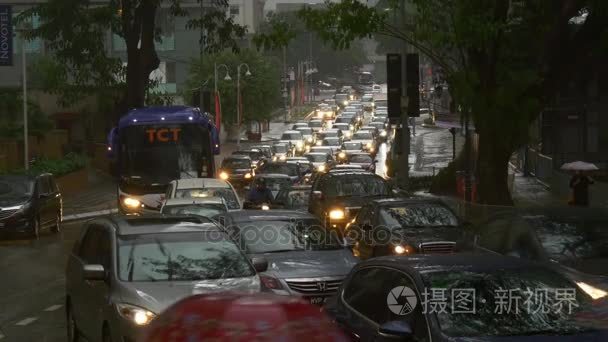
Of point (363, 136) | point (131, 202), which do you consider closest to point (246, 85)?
point (363, 136)

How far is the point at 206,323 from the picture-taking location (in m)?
7.27

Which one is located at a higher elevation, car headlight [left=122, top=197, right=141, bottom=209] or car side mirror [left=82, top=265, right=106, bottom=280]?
car side mirror [left=82, top=265, right=106, bottom=280]

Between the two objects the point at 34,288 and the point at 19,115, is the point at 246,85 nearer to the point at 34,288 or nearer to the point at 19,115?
the point at 19,115

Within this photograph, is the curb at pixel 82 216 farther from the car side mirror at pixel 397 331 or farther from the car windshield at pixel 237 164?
the car side mirror at pixel 397 331

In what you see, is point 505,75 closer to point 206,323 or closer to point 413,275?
point 413,275

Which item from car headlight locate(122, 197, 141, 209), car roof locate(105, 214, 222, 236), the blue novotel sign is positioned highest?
the blue novotel sign

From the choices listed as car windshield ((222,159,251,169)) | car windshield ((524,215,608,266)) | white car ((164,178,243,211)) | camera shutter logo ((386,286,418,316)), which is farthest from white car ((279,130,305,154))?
camera shutter logo ((386,286,418,316))

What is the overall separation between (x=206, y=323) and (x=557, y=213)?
8355mm

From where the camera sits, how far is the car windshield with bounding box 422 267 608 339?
344 inches

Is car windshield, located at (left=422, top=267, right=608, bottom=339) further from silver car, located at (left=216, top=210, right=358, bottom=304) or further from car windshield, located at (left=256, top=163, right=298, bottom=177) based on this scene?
car windshield, located at (left=256, top=163, right=298, bottom=177)

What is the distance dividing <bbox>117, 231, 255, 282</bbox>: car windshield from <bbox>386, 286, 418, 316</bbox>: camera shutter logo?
139 inches

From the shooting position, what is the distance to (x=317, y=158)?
62.0m

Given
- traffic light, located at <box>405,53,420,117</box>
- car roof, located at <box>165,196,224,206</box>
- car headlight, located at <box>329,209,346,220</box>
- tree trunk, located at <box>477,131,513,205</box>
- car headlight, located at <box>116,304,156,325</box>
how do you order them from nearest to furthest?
car headlight, located at <box>116,304,156,325</box>, car roof, located at <box>165,196,224,206</box>, car headlight, located at <box>329,209,346,220</box>, tree trunk, located at <box>477,131,513,205</box>, traffic light, located at <box>405,53,420,117</box>

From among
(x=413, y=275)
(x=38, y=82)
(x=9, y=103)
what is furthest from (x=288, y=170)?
(x=413, y=275)
